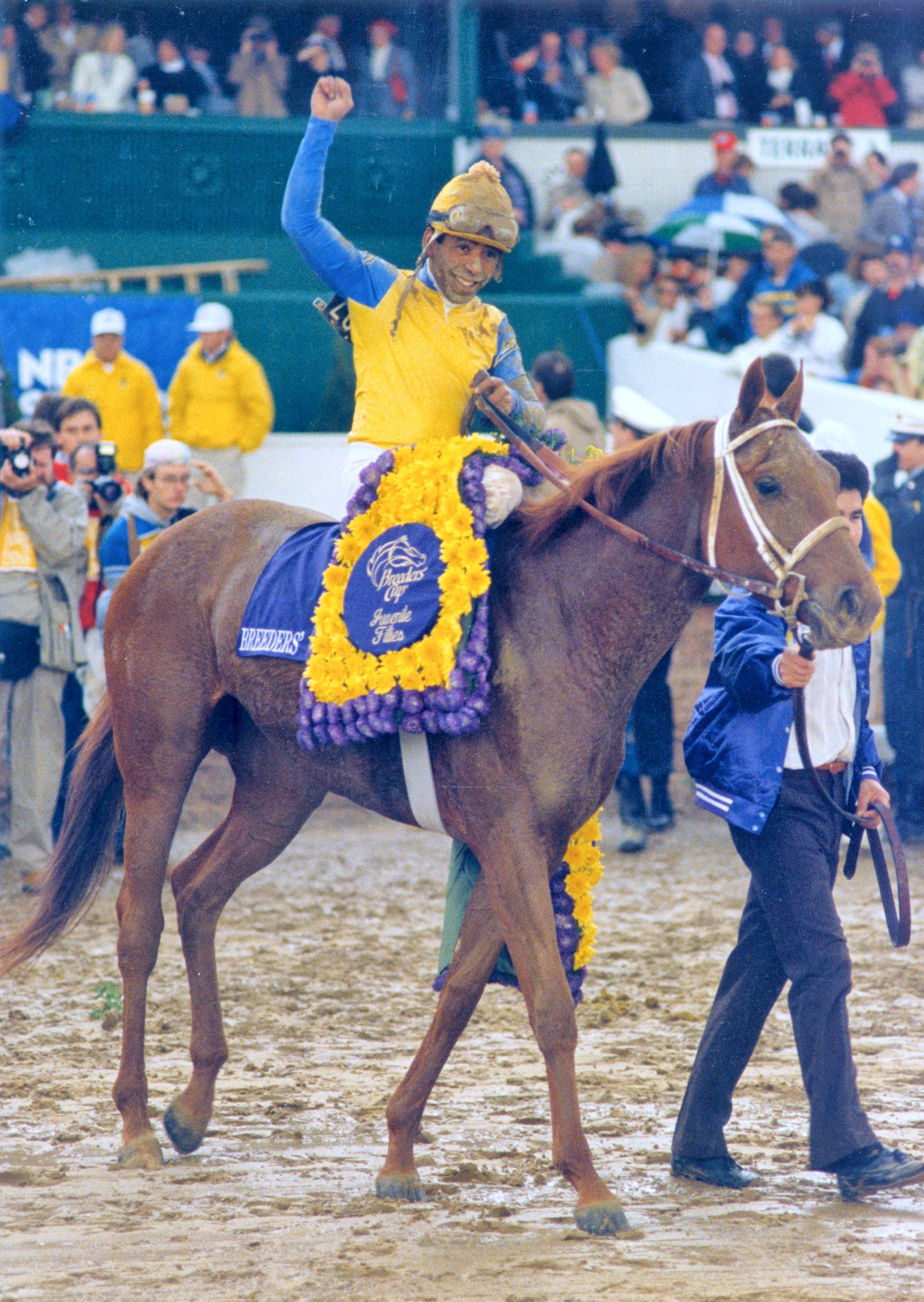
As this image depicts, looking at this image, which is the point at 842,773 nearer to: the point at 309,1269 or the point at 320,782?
the point at 320,782

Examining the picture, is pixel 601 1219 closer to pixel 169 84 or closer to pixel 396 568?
pixel 396 568

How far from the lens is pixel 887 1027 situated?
5664 mm

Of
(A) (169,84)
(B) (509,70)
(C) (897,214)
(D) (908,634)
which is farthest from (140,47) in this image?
(D) (908,634)

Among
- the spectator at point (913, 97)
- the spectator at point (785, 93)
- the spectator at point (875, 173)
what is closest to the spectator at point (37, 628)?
the spectator at point (875, 173)

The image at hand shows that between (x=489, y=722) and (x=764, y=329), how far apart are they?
916 cm

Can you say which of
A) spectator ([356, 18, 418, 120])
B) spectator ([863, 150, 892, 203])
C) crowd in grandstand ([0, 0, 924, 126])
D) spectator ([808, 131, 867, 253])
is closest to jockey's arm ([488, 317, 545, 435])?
crowd in grandstand ([0, 0, 924, 126])

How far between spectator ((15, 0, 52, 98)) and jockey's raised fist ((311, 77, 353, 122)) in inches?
437

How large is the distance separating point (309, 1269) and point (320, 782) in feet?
5.11

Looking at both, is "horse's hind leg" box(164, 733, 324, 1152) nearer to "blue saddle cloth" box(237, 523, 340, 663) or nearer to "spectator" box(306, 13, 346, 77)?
"blue saddle cloth" box(237, 523, 340, 663)

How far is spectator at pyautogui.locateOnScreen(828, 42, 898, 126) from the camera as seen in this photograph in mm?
16234

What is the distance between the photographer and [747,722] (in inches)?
169

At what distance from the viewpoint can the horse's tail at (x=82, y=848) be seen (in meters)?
5.10

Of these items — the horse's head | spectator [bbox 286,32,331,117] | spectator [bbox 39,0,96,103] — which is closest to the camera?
the horse's head

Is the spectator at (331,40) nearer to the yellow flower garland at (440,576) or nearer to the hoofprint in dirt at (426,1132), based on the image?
the hoofprint in dirt at (426,1132)
